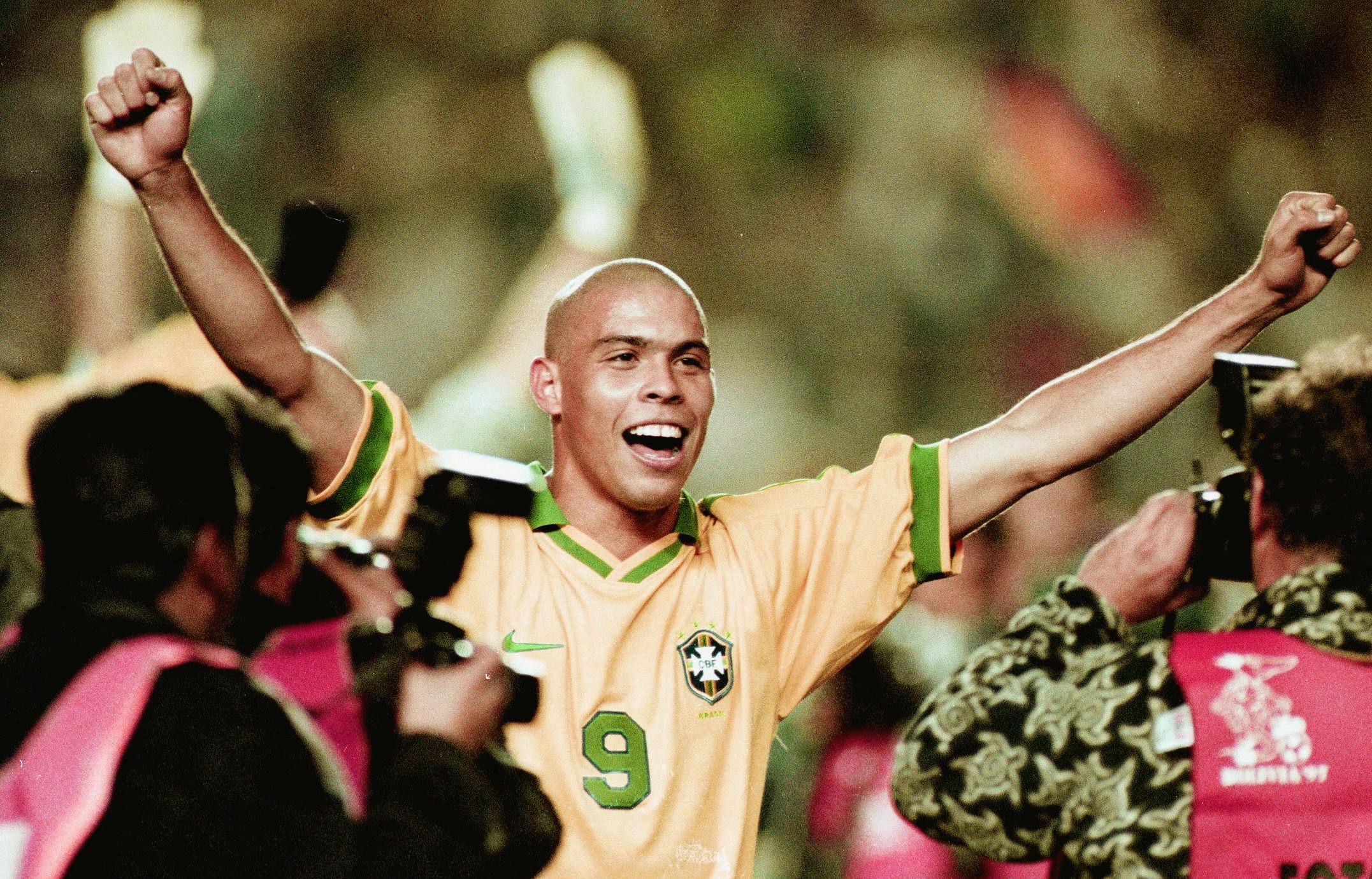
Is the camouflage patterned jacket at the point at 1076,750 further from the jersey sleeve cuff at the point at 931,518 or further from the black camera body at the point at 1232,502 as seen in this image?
the jersey sleeve cuff at the point at 931,518

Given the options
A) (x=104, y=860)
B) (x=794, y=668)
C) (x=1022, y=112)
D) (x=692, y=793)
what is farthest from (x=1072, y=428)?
(x=1022, y=112)

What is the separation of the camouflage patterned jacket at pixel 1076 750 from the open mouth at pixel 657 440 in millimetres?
511

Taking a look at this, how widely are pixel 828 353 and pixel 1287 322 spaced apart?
1.76m

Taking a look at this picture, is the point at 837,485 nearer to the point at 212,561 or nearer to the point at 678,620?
the point at 678,620

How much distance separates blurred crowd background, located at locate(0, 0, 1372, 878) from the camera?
16.4 feet

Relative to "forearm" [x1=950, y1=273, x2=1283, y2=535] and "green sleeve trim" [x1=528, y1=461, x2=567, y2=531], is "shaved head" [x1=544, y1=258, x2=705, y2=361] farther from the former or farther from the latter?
"forearm" [x1=950, y1=273, x2=1283, y2=535]

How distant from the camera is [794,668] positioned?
211cm

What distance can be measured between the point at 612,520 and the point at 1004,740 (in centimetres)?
64

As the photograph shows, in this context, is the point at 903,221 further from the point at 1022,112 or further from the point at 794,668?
the point at 794,668

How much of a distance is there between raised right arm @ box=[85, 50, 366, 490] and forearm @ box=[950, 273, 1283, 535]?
886 millimetres

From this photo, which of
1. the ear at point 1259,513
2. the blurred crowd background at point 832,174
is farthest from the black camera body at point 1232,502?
the blurred crowd background at point 832,174

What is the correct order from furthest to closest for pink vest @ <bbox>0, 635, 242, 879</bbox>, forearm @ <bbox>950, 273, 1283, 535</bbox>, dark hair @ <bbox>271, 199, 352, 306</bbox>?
dark hair @ <bbox>271, 199, 352, 306</bbox> → forearm @ <bbox>950, 273, 1283, 535</bbox> → pink vest @ <bbox>0, 635, 242, 879</bbox>

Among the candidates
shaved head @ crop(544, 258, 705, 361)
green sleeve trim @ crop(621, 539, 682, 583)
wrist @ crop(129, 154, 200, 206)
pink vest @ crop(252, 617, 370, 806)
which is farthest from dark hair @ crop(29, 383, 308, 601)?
shaved head @ crop(544, 258, 705, 361)

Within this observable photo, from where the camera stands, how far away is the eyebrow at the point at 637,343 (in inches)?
84.7
